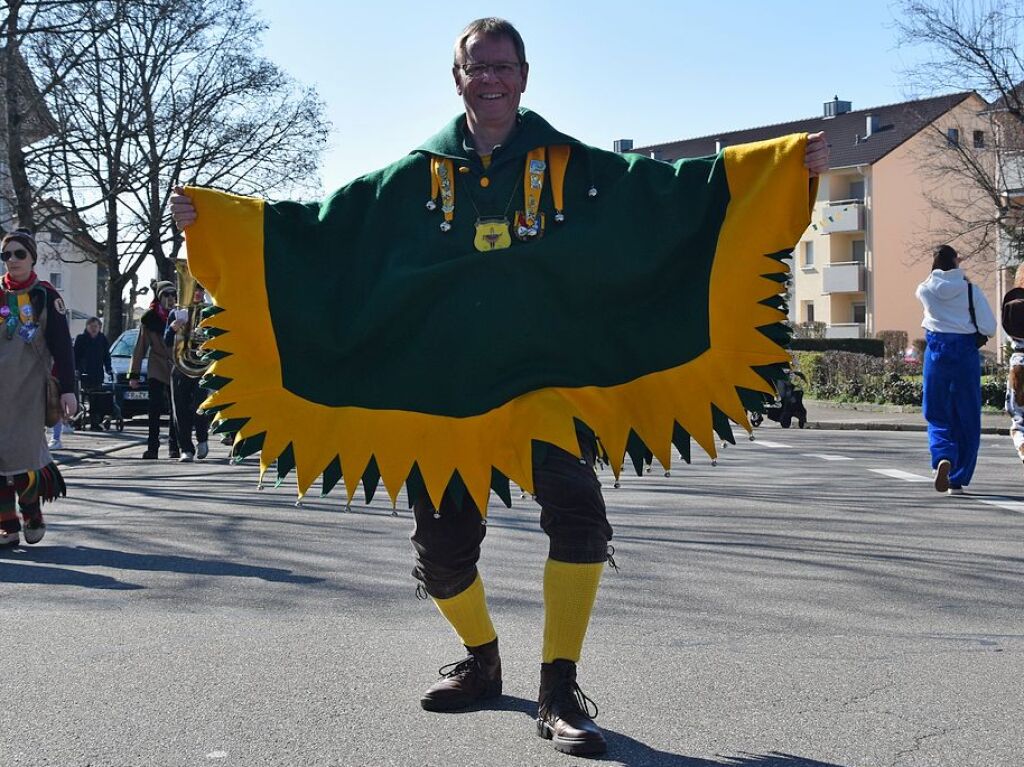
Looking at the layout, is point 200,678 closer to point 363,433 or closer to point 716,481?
point 363,433

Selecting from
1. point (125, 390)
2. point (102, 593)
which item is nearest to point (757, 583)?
point (102, 593)

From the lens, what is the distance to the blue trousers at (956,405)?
37.7ft

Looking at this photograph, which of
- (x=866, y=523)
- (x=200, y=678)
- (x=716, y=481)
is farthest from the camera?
(x=716, y=481)

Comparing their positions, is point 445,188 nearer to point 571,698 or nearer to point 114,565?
point 571,698

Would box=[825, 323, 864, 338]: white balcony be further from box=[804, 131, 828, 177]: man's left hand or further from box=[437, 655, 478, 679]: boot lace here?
box=[437, 655, 478, 679]: boot lace

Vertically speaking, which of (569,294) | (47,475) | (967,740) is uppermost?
(569,294)

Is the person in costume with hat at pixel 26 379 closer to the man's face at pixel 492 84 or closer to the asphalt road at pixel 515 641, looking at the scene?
the asphalt road at pixel 515 641

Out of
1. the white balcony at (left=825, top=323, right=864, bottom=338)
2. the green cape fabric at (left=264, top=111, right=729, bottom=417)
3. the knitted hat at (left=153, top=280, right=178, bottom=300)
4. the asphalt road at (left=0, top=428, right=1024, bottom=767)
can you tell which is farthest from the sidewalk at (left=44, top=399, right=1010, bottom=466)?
the white balcony at (left=825, top=323, right=864, bottom=338)

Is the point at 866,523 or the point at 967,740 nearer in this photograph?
the point at 967,740

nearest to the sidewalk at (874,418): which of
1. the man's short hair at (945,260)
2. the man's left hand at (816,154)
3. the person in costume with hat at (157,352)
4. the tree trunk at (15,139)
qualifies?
the man's short hair at (945,260)

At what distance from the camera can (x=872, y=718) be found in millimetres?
4281

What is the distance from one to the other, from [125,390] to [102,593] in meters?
17.8

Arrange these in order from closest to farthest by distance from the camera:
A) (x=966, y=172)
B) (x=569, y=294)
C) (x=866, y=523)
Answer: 1. (x=569, y=294)
2. (x=866, y=523)
3. (x=966, y=172)

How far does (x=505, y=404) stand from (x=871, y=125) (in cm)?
7319
